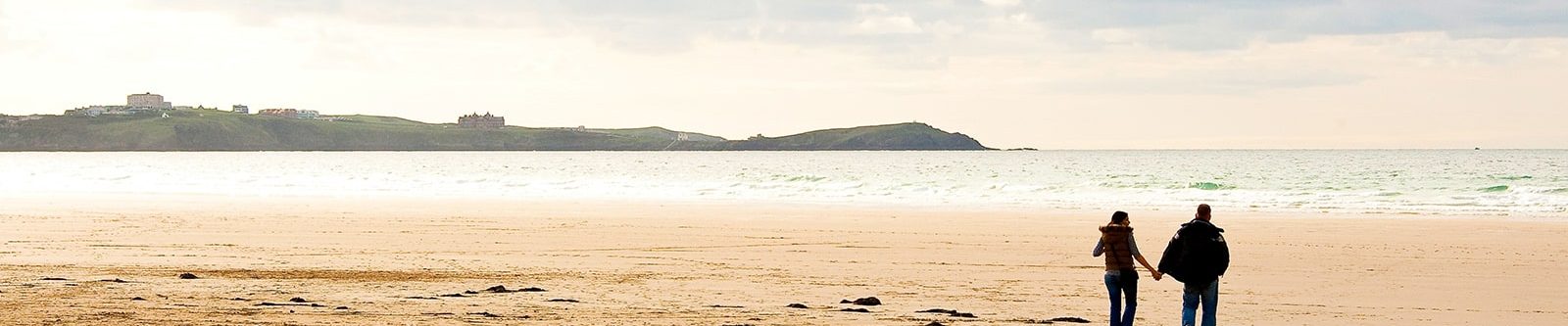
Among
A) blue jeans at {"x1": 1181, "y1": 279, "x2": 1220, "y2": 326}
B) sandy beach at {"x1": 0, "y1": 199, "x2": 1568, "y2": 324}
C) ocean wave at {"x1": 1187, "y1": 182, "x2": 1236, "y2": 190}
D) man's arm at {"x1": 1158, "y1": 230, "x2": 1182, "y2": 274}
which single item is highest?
ocean wave at {"x1": 1187, "y1": 182, "x2": 1236, "y2": 190}

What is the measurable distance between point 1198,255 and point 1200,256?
0.02 metres

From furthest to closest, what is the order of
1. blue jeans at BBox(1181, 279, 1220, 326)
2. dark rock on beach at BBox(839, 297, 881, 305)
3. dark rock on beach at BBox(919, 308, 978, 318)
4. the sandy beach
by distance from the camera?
dark rock on beach at BBox(839, 297, 881, 305) → the sandy beach → dark rock on beach at BBox(919, 308, 978, 318) → blue jeans at BBox(1181, 279, 1220, 326)

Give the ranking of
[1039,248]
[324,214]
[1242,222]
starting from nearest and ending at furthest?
[1039,248]
[1242,222]
[324,214]

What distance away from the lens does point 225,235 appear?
22609 millimetres

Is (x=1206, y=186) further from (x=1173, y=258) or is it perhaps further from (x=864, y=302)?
(x=1173, y=258)

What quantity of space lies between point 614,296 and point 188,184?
50463mm

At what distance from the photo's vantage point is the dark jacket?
1080 cm

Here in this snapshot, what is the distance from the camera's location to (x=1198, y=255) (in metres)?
10.8

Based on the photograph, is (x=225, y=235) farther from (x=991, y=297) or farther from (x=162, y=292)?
(x=991, y=297)

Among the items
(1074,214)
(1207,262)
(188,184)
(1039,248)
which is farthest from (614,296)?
(188,184)

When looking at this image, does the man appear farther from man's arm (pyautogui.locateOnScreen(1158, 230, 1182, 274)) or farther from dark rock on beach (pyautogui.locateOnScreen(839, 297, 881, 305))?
dark rock on beach (pyautogui.locateOnScreen(839, 297, 881, 305))

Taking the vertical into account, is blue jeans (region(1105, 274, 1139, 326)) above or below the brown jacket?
below

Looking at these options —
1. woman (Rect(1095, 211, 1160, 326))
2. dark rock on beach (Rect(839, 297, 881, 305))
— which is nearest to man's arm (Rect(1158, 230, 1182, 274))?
woman (Rect(1095, 211, 1160, 326))

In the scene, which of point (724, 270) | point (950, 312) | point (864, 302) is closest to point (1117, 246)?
point (950, 312)
